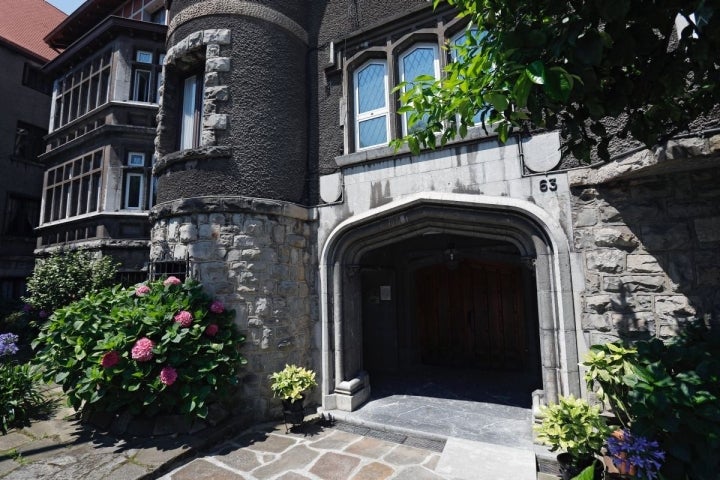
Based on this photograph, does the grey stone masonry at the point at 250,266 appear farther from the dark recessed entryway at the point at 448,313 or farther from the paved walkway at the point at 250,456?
the dark recessed entryway at the point at 448,313

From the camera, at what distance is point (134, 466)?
4152 millimetres

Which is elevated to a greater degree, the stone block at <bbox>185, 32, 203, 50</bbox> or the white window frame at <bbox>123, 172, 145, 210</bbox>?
the stone block at <bbox>185, 32, 203, 50</bbox>

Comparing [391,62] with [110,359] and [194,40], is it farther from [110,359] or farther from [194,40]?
[110,359]

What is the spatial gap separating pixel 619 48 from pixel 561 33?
370 millimetres

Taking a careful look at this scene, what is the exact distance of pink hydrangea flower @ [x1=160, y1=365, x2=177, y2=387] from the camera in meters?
4.66

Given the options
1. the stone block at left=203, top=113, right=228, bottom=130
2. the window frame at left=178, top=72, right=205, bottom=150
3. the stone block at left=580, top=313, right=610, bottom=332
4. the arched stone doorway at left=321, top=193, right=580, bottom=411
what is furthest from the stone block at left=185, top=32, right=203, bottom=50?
the stone block at left=580, top=313, right=610, bottom=332

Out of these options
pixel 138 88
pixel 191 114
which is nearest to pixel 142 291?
pixel 191 114

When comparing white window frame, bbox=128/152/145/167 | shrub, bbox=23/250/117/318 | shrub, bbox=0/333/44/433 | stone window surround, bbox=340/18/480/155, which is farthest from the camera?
white window frame, bbox=128/152/145/167

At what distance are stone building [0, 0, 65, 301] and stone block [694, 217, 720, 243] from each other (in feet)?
61.0

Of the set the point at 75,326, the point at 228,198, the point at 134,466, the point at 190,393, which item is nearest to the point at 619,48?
the point at 228,198

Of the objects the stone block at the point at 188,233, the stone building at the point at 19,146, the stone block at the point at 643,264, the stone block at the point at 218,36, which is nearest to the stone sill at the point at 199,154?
the stone block at the point at 188,233

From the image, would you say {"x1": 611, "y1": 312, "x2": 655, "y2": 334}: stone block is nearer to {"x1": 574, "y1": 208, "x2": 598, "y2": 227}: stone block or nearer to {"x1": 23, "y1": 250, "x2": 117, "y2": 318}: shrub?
{"x1": 574, "y1": 208, "x2": 598, "y2": 227}: stone block

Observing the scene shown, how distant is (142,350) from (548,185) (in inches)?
225

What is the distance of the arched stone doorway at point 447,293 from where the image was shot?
4992 mm
